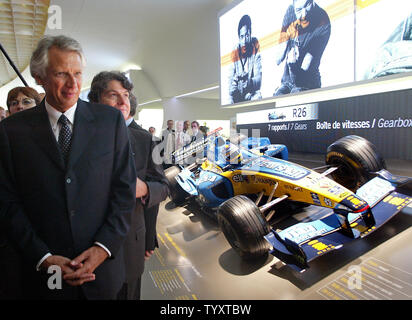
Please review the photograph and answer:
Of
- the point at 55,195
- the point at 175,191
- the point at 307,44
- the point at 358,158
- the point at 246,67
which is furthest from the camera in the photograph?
the point at 246,67

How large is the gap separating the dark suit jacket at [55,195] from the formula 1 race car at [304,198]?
1.38 metres

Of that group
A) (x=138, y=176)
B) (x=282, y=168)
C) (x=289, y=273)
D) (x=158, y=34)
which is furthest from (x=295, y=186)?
(x=158, y=34)

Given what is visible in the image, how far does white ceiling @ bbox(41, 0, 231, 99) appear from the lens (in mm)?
9141

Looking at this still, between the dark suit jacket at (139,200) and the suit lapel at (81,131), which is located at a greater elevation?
the suit lapel at (81,131)

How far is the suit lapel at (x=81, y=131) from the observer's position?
90 centimetres

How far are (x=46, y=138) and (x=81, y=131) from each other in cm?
12

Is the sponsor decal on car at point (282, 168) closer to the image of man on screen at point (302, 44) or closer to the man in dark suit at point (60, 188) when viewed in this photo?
the man in dark suit at point (60, 188)

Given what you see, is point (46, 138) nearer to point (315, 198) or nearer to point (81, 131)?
point (81, 131)

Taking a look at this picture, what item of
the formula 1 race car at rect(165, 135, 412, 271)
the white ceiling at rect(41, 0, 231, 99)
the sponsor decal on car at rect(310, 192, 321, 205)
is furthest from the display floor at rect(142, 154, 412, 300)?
the white ceiling at rect(41, 0, 231, 99)

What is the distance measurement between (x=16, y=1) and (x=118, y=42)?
5.03 metres

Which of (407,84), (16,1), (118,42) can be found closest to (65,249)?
(407,84)

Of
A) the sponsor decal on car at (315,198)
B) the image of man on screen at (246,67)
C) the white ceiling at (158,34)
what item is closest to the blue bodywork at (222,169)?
the sponsor decal on car at (315,198)

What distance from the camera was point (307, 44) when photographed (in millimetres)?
4594

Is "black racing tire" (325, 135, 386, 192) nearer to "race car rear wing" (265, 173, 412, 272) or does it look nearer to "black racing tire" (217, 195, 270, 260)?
"race car rear wing" (265, 173, 412, 272)
